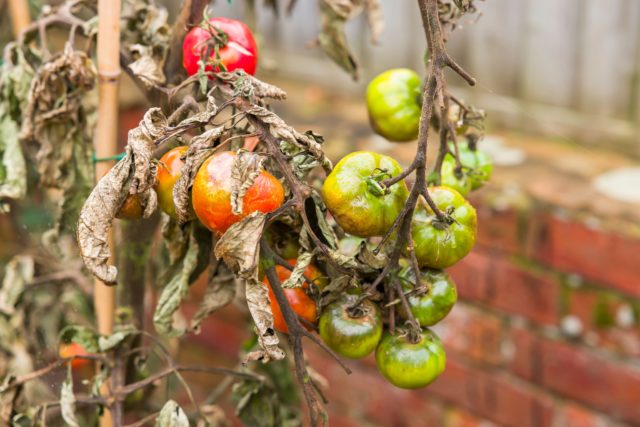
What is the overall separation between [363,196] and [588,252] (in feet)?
2.84

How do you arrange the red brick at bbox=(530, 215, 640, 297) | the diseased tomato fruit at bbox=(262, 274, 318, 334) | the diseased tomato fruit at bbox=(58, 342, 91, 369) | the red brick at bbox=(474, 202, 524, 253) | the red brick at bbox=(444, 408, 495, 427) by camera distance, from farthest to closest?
the red brick at bbox=(444, 408, 495, 427), the red brick at bbox=(474, 202, 524, 253), the red brick at bbox=(530, 215, 640, 297), the diseased tomato fruit at bbox=(58, 342, 91, 369), the diseased tomato fruit at bbox=(262, 274, 318, 334)

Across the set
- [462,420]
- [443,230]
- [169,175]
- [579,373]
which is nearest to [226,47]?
[169,175]

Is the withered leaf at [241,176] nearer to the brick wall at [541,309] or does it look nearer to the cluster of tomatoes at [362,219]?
the cluster of tomatoes at [362,219]

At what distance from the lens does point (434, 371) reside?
2.11 feet

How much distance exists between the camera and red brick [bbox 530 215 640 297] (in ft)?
4.33

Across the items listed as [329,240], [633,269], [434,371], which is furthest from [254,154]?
[633,269]

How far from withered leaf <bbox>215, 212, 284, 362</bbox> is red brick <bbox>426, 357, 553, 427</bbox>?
3.34 feet

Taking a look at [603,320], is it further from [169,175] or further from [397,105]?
[169,175]

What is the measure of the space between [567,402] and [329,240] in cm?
100

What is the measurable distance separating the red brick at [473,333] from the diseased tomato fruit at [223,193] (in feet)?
3.34

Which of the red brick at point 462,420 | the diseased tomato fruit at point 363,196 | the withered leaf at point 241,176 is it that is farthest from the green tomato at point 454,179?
the red brick at point 462,420

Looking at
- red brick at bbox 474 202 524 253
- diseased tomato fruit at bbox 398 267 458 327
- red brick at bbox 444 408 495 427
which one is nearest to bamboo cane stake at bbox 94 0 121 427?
diseased tomato fruit at bbox 398 267 458 327

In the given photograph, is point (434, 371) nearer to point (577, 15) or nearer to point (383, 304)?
point (383, 304)

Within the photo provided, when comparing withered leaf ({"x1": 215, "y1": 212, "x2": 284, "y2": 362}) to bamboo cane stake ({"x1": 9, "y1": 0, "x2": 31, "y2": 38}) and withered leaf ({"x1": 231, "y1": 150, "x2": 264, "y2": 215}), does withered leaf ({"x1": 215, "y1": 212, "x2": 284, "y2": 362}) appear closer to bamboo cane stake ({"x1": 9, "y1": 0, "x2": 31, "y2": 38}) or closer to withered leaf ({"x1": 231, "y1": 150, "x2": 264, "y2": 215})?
withered leaf ({"x1": 231, "y1": 150, "x2": 264, "y2": 215})
